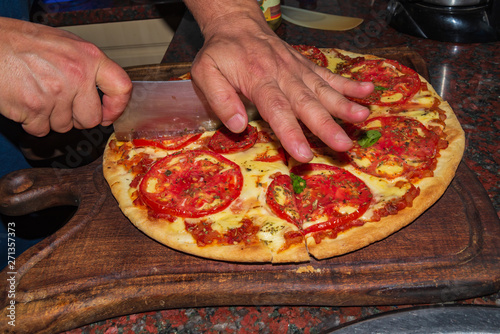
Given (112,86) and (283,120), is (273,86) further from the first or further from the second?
(112,86)

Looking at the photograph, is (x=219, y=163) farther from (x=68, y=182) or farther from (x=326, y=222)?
(x=68, y=182)

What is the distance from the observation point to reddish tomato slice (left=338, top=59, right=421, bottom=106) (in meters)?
2.82

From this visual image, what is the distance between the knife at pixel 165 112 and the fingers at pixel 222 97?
0.34 m

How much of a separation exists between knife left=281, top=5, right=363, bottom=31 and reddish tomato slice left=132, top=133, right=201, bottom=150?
211 centimetres

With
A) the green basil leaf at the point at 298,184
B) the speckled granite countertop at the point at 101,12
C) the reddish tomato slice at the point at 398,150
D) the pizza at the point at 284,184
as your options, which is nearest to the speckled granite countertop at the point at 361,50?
the speckled granite countertop at the point at 101,12

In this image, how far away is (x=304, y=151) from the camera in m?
1.80

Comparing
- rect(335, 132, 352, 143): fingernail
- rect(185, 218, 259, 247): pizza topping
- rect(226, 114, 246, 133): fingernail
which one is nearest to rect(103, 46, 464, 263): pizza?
Answer: rect(185, 218, 259, 247): pizza topping

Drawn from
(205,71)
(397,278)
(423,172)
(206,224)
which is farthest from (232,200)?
(423,172)

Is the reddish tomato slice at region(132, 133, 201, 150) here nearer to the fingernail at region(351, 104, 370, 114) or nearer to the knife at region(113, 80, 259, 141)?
the knife at region(113, 80, 259, 141)

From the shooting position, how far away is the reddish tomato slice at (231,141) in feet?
8.38

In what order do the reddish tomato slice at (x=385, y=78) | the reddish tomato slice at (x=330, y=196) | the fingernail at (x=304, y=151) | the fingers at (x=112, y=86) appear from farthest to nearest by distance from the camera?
the reddish tomato slice at (x=385, y=78) → the reddish tomato slice at (x=330, y=196) → the fingers at (x=112, y=86) → the fingernail at (x=304, y=151)

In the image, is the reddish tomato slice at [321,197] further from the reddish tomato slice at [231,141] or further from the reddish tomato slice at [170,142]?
the reddish tomato slice at [170,142]

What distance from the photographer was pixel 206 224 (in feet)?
7.11

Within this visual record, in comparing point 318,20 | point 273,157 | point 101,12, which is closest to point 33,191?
point 273,157
